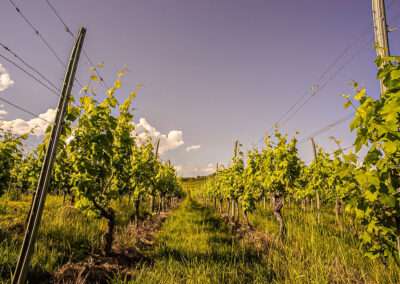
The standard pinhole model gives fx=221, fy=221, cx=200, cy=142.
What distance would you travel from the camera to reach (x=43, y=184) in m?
2.89

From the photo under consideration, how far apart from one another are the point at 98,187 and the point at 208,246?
339 cm

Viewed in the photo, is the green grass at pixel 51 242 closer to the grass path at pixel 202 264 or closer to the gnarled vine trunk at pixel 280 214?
the grass path at pixel 202 264

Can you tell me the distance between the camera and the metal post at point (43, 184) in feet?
9.11

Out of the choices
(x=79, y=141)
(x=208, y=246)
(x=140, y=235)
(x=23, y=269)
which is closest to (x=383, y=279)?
(x=208, y=246)

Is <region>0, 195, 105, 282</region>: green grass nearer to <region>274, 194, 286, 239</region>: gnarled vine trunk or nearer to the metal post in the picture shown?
the metal post

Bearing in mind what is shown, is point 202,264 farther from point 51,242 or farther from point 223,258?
point 51,242

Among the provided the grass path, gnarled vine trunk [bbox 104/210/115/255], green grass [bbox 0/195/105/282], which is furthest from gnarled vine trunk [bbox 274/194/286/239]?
green grass [bbox 0/195/105/282]

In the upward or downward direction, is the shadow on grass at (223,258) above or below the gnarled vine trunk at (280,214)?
below

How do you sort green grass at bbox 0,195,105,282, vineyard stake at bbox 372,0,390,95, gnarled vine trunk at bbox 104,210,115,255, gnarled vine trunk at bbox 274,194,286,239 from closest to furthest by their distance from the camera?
vineyard stake at bbox 372,0,390,95, green grass at bbox 0,195,105,282, gnarled vine trunk at bbox 104,210,115,255, gnarled vine trunk at bbox 274,194,286,239

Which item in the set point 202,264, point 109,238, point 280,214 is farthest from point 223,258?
point 280,214

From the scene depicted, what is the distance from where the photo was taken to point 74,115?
13.6ft

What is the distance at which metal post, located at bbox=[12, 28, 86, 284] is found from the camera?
278cm

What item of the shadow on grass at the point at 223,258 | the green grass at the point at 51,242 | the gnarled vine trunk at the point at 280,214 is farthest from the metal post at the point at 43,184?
the gnarled vine trunk at the point at 280,214

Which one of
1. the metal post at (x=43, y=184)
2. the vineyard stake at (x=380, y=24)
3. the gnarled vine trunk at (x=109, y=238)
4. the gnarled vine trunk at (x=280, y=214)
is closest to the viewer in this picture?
the metal post at (x=43, y=184)
